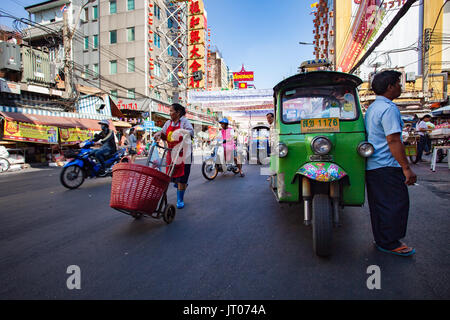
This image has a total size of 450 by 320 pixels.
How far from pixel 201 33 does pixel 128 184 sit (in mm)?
28341

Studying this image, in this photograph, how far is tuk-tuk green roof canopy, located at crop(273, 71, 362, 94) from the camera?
298cm

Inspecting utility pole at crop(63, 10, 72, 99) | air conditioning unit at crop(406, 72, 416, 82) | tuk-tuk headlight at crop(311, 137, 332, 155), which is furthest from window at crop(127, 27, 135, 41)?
tuk-tuk headlight at crop(311, 137, 332, 155)

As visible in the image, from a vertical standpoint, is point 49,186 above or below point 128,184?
below

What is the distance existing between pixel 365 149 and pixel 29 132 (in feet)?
45.7

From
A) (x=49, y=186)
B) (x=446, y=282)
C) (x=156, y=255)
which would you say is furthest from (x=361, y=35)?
(x=49, y=186)

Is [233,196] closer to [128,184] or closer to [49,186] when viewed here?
[128,184]

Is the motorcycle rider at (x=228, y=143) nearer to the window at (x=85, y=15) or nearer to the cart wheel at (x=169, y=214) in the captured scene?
the cart wheel at (x=169, y=214)

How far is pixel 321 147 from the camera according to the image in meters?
2.63

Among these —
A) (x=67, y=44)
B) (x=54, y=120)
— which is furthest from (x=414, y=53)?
(x=54, y=120)

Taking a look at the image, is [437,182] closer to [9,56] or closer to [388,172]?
[388,172]

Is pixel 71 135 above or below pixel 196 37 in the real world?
below

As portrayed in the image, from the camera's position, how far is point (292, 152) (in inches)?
114

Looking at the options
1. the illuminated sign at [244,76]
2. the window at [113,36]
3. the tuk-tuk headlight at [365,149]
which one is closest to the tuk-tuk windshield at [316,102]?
the tuk-tuk headlight at [365,149]

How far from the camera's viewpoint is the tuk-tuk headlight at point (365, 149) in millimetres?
2553
